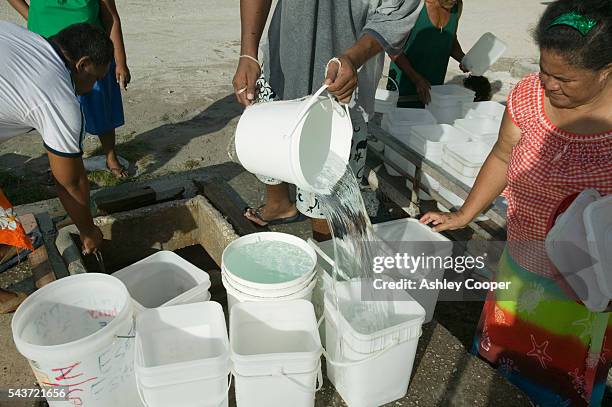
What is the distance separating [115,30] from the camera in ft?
15.1

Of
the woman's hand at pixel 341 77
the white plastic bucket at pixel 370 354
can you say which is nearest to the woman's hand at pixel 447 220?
the white plastic bucket at pixel 370 354

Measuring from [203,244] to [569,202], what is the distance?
105 inches

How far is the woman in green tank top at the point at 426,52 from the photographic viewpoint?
454cm

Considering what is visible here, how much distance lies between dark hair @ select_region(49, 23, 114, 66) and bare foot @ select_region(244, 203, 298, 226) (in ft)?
4.81

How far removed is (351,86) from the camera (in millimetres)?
2338

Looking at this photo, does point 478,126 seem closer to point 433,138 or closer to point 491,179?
point 433,138

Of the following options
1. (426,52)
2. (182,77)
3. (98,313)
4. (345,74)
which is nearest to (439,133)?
(426,52)

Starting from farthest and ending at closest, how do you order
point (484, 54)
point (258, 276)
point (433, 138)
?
1. point (484, 54)
2. point (433, 138)
3. point (258, 276)

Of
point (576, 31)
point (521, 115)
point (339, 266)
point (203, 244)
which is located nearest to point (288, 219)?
point (203, 244)

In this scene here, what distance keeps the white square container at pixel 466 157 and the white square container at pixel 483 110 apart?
79 cm

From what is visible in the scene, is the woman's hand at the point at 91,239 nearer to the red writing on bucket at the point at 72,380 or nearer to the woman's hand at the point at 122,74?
the red writing on bucket at the point at 72,380

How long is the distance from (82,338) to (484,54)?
470 centimetres

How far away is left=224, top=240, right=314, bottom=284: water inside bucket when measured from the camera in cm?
236

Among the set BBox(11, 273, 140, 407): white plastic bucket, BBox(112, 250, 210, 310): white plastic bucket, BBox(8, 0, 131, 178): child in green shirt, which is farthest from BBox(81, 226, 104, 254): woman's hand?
BBox(8, 0, 131, 178): child in green shirt
